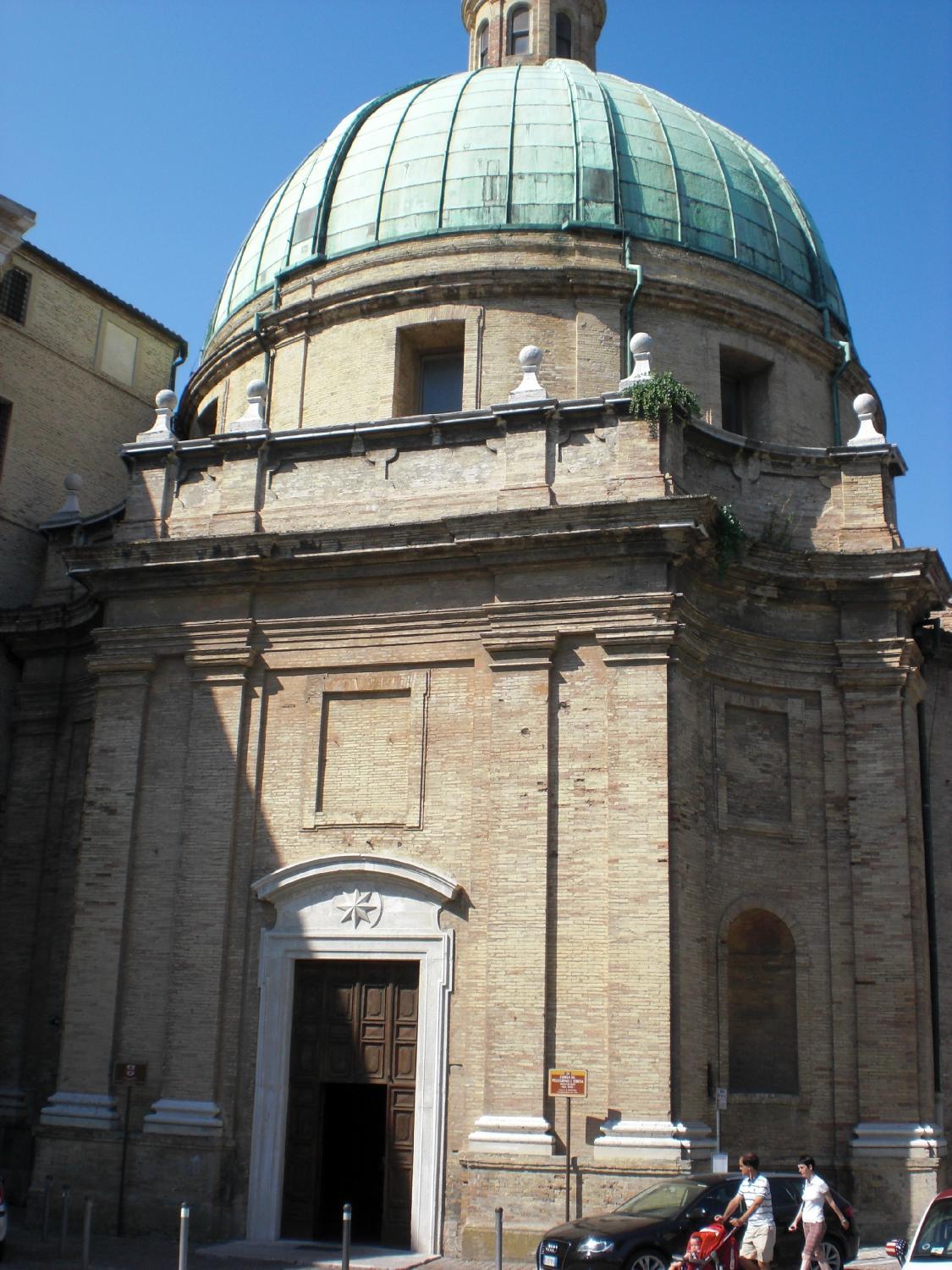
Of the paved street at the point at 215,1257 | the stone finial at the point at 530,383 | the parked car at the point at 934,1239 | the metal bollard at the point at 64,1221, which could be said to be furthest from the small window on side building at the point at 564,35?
the parked car at the point at 934,1239

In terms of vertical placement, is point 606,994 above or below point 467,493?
below

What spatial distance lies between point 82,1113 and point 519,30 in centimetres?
2244

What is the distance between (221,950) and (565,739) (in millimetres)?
5151

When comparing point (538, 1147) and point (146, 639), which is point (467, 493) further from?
point (538, 1147)

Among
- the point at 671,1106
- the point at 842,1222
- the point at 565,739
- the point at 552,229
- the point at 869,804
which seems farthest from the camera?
the point at 552,229

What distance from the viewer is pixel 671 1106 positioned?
16688 millimetres

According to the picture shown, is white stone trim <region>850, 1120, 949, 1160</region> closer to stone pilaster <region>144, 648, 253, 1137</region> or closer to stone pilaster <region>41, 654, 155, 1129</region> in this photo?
stone pilaster <region>144, 648, 253, 1137</region>

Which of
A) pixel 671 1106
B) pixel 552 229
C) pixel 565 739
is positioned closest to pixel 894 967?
pixel 671 1106

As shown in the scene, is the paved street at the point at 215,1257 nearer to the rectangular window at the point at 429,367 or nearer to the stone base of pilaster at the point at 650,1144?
the stone base of pilaster at the point at 650,1144

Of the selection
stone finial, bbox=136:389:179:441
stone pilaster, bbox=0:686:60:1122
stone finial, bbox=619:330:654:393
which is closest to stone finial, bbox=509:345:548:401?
stone finial, bbox=619:330:654:393

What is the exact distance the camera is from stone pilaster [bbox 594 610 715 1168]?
54.5 feet

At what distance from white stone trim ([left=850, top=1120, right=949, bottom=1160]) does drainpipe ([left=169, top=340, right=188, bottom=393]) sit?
1873 cm

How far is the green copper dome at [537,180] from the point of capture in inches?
960

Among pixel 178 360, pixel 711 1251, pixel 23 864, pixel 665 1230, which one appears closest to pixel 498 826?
pixel 665 1230
